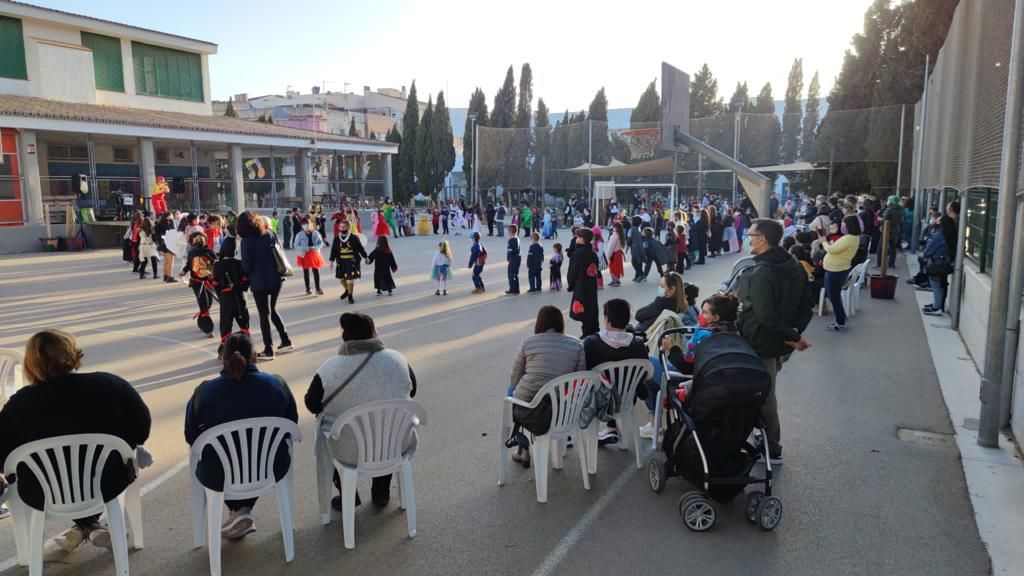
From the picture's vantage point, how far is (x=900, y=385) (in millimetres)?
7254

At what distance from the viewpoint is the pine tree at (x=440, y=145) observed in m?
49.2

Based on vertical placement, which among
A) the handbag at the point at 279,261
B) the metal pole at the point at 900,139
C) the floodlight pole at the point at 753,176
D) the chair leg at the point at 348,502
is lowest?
the chair leg at the point at 348,502

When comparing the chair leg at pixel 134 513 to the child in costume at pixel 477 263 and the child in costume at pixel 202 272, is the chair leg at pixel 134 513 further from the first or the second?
the child in costume at pixel 477 263

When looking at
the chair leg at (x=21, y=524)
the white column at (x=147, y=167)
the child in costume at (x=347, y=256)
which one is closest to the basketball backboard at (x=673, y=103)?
the child in costume at (x=347, y=256)

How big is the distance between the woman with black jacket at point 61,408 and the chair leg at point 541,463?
2.30 metres

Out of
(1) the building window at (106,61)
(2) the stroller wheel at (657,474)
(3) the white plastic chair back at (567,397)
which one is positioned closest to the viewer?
(3) the white plastic chair back at (567,397)

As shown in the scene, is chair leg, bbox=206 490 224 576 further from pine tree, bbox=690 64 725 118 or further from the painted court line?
pine tree, bbox=690 64 725 118

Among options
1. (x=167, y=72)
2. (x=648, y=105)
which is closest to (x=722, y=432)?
(x=167, y=72)

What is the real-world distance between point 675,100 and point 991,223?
28.4ft

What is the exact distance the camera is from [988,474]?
4.97 m

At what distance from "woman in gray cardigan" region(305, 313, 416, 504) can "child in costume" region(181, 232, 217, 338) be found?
6188 millimetres

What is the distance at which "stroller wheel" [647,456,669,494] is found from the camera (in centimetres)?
457

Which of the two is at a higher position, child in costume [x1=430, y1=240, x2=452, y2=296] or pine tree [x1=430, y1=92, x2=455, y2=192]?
pine tree [x1=430, y1=92, x2=455, y2=192]

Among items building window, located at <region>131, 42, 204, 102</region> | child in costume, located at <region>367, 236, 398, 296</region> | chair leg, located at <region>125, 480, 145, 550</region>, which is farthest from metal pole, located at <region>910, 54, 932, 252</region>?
building window, located at <region>131, 42, 204, 102</region>
